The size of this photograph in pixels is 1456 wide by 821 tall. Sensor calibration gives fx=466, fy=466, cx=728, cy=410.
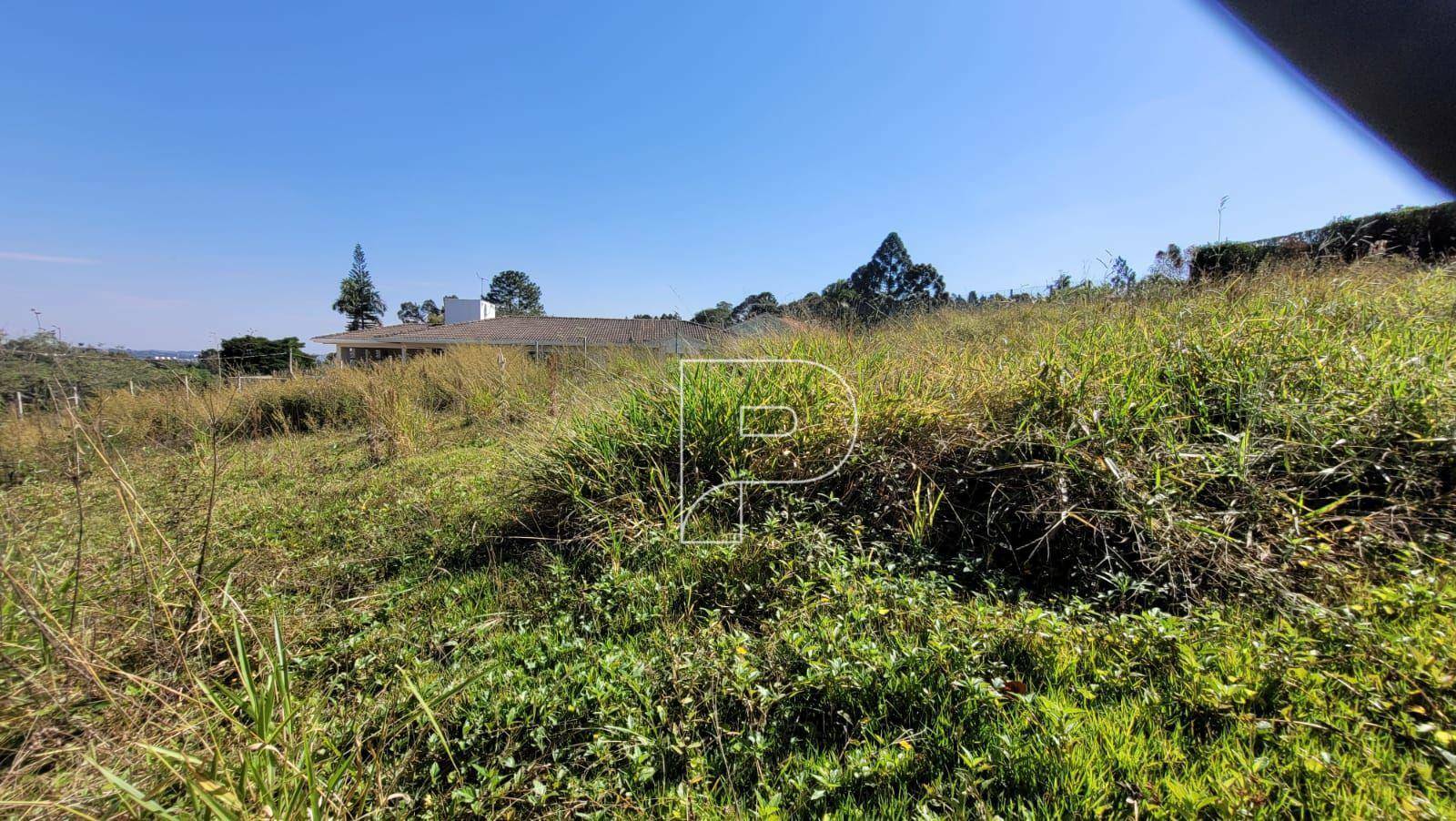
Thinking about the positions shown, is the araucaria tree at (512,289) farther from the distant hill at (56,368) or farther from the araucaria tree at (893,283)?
the distant hill at (56,368)

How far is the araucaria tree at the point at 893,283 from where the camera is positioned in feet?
18.5

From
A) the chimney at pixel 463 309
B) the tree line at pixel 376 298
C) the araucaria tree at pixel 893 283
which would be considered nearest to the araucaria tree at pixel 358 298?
A: the tree line at pixel 376 298

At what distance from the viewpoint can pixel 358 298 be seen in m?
48.6

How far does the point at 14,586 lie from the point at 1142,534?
140 inches

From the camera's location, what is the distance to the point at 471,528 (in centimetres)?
282

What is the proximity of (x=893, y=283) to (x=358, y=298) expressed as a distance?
54.3m

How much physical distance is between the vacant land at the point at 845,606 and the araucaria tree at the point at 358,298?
57819 mm

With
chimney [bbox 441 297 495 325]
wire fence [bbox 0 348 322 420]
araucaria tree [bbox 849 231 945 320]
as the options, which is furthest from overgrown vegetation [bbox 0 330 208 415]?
chimney [bbox 441 297 495 325]

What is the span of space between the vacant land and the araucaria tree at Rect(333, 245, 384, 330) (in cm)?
5782

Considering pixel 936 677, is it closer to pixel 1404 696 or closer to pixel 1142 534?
pixel 1404 696

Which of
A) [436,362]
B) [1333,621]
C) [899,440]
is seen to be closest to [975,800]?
[1333,621]

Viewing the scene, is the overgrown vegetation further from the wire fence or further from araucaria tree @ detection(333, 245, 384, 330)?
araucaria tree @ detection(333, 245, 384, 330)

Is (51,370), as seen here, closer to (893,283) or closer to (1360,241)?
(1360,241)

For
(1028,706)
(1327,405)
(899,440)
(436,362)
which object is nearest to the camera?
(1028,706)
